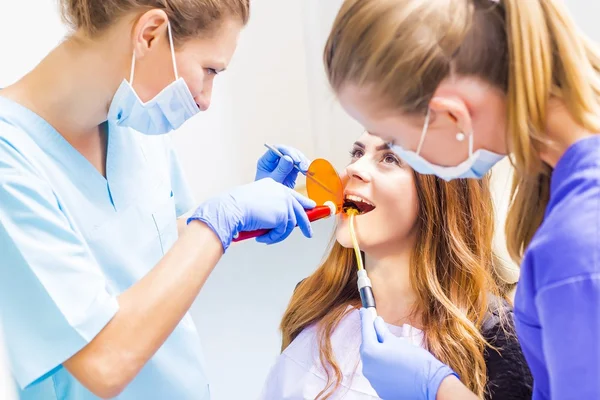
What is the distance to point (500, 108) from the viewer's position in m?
0.89

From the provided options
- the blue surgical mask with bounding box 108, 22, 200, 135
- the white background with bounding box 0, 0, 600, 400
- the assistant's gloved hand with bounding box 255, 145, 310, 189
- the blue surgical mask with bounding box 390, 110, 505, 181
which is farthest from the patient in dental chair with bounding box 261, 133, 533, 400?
the white background with bounding box 0, 0, 600, 400

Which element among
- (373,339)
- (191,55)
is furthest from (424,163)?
(191,55)

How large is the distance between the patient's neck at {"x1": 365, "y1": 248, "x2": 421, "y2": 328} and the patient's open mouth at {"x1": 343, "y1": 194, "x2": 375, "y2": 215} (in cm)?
12

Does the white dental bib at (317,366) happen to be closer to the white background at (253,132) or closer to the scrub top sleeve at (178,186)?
the scrub top sleeve at (178,186)

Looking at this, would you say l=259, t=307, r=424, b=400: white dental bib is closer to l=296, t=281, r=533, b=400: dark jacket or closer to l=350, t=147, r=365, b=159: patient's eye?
l=296, t=281, r=533, b=400: dark jacket

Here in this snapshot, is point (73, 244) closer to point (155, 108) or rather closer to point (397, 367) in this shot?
point (155, 108)

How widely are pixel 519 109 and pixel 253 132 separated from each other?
8.47 feet

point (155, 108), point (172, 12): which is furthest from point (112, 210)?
point (172, 12)

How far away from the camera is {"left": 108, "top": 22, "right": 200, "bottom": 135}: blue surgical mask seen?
132 centimetres

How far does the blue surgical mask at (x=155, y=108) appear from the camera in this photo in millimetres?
1321

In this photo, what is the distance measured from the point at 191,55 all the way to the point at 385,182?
543 mm

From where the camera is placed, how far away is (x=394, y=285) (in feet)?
5.37

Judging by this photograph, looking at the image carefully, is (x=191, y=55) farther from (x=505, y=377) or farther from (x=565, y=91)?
(x=505, y=377)

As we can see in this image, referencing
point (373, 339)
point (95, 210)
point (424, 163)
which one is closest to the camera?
point (424, 163)
